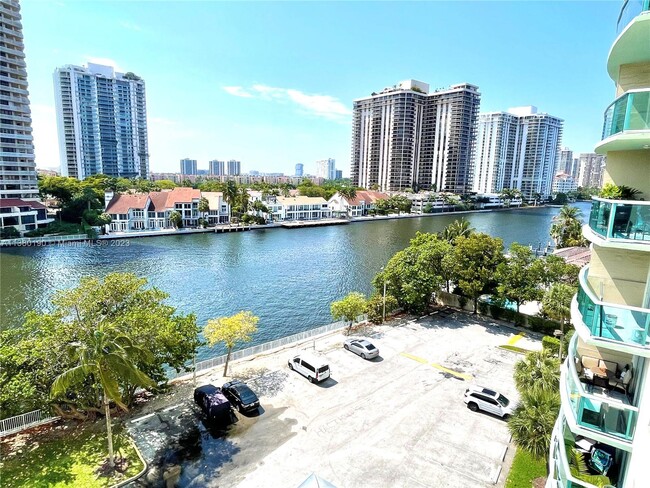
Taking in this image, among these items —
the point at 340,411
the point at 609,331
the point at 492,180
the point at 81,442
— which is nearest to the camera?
the point at 609,331

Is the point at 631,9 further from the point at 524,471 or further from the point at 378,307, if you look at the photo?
the point at 378,307

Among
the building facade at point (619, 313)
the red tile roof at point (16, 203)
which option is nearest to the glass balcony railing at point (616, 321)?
the building facade at point (619, 313)

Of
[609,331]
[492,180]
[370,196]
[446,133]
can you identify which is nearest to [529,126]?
[492,180]

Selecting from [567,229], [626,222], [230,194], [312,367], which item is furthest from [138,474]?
[230,194]

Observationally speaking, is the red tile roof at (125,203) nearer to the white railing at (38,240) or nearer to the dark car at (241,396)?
the white railing at (38,240)

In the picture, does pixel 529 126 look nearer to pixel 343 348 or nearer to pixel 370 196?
pixel 370 196

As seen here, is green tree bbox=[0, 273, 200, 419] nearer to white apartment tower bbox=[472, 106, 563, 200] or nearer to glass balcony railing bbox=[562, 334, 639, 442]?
glass balcony railing bbox=[562, 334, 639, 442]
